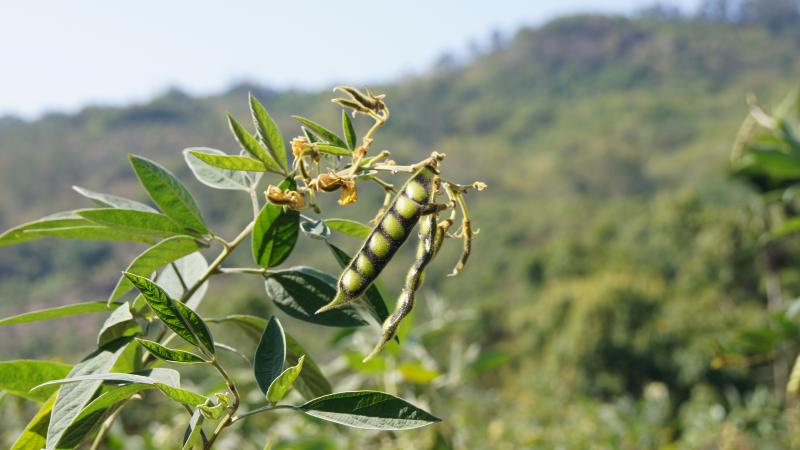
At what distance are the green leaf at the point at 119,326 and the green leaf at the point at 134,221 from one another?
0.06 metres

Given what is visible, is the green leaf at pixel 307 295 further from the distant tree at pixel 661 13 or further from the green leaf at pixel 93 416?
the distant tree at pixel 661 13

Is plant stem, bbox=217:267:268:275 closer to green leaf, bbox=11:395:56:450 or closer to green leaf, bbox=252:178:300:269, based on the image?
green leaf, bbox=252:178:300:269

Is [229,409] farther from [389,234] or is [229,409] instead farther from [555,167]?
[555,167]

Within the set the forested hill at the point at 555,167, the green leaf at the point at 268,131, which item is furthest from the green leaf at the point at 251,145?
the forested hill at the point at 555,167

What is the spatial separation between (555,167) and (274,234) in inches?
2020

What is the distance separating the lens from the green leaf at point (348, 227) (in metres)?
0.63

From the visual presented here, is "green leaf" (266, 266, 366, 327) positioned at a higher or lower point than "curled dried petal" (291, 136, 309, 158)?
lower

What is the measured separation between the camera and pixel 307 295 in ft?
2.08

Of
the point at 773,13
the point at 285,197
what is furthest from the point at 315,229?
the point at 773,13

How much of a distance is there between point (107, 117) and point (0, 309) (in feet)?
90.9

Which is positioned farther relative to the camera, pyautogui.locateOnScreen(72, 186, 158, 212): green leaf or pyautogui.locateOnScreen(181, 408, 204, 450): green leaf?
pyautogui.locateOnScreen(72, 186, 158, 212): green leaf

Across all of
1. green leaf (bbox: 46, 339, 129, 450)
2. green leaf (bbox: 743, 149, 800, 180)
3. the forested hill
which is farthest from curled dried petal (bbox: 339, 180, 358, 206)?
the forested hill

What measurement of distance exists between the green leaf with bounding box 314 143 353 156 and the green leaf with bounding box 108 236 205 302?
138 millimetres

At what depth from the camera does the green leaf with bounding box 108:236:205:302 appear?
1.95 feet
